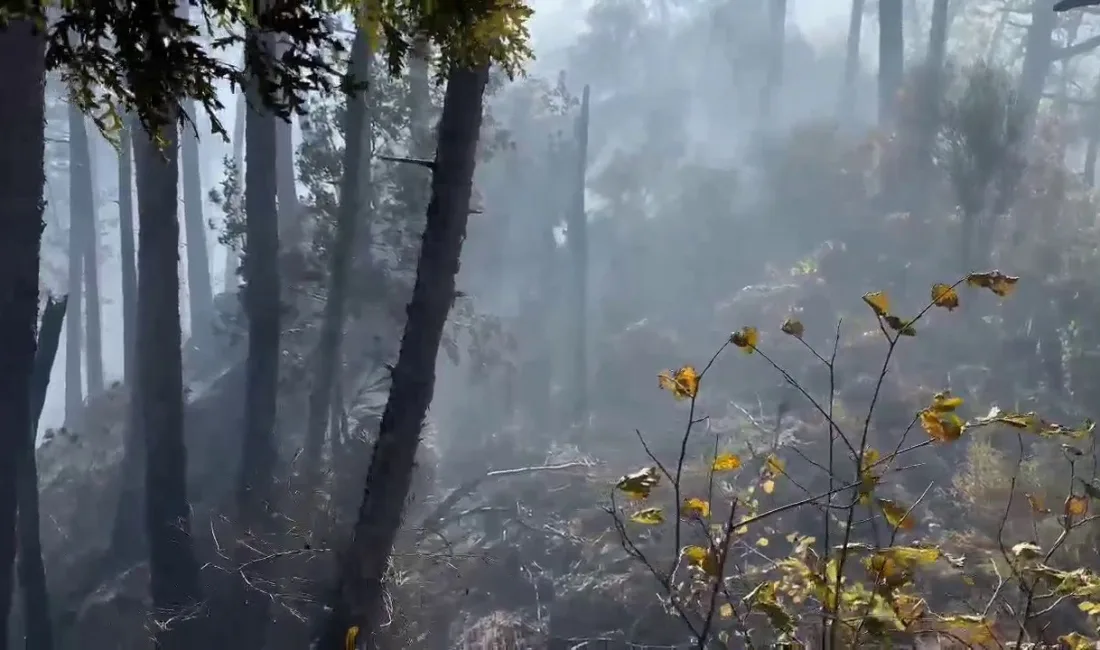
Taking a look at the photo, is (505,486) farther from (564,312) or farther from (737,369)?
(564,312)

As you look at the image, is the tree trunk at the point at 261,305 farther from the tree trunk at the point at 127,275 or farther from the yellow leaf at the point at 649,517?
the tree trunk at the point at 127,275

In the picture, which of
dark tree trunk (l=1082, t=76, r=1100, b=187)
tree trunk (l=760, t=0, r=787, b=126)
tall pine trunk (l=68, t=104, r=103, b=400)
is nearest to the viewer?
tall pine trunk (l=68, t=104, r=103, b=400)

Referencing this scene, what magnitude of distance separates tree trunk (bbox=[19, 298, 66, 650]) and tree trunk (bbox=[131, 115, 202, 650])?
1.13 m

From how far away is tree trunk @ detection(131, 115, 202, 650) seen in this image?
973 centimetres

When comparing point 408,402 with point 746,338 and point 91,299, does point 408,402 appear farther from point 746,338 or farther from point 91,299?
point 91,299

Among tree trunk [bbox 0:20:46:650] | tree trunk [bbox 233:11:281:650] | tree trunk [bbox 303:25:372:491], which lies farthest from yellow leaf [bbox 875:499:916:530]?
tree trunk [bbox 303:25:372:491]

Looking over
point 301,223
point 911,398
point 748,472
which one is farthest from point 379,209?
point 911,398

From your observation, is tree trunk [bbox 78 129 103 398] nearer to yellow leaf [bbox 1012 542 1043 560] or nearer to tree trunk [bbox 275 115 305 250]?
tree trunk [bbox 275 115 305 250]

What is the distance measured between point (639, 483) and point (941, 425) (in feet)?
3.02

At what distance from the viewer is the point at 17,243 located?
658 centimetres

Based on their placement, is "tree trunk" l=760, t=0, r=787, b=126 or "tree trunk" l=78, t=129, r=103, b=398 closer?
"tree trunk" l=78, t=129, r=103, b=398

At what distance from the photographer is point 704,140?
36625 millimetres

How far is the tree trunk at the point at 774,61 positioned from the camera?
32.8m

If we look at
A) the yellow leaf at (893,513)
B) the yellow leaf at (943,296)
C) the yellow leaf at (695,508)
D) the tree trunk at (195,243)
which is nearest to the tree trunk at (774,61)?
the tree trunk at (195,243)
